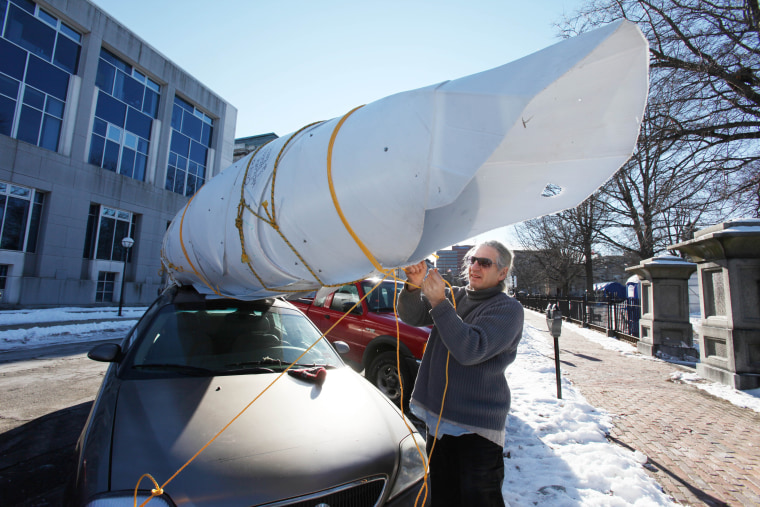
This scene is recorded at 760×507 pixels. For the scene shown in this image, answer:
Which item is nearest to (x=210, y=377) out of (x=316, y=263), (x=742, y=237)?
(x=316, y=263)

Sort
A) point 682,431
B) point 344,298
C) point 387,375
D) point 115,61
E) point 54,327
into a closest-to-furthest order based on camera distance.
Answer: point 682,431, point 387,375, point 344,298, point 54,327, point 115,61

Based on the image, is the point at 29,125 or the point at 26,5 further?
the point at 29,125

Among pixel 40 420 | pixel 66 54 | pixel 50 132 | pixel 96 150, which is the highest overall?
pixel 66 54

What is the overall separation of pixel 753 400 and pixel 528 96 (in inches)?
255

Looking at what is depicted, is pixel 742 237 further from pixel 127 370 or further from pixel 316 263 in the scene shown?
pixel 127 370

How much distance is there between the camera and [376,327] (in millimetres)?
5301

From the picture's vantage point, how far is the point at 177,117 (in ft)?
74.8

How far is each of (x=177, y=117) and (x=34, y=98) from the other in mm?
7429

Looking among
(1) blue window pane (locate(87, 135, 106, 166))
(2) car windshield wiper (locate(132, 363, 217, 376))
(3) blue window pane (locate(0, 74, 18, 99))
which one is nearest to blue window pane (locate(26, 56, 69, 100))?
(3) blue window pane (locate(0, 74, 18, 99))

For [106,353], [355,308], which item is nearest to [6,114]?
[355,308]

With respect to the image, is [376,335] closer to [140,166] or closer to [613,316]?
[613,316]

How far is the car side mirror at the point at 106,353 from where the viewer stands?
249 centimetres

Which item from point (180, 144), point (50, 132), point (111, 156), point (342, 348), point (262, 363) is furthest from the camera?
point (180, 144)

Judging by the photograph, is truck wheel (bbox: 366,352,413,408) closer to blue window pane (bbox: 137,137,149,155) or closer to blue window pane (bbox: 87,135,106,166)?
blue window pane (bbox: 87,135,106,166)
